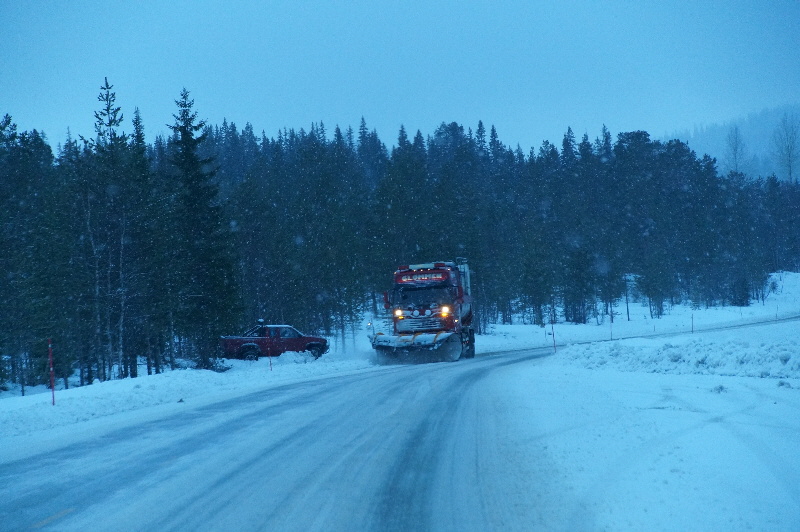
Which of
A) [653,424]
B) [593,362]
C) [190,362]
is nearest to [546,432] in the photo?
[653,424]

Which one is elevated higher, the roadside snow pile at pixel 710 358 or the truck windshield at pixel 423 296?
the truck windshield at pixel 423 296

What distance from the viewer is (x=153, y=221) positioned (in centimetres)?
2608

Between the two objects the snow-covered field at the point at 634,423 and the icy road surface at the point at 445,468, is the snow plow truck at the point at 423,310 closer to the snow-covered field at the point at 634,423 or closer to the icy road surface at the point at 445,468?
the snow-covered field at the point at 634,423

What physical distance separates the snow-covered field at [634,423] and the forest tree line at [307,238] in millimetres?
8720

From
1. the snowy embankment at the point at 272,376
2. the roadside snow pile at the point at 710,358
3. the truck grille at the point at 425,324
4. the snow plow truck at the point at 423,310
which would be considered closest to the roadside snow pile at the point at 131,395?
the snowy embankment at the point at 272,376

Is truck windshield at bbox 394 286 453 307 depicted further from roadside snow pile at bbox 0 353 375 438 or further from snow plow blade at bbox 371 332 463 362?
roadside snow pile at bbox 0 353 375 438

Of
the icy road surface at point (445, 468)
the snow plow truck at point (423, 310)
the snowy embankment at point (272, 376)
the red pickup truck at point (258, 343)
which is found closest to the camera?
the icy road surface at point (445, 468)

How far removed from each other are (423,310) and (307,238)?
68.5 ft

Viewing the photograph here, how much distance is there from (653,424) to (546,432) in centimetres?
160

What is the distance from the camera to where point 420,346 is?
79.7 feet

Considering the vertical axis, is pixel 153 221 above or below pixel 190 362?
above

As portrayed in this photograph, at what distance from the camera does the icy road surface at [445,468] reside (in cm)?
557

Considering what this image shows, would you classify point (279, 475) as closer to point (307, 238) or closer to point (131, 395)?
point (131, 395)

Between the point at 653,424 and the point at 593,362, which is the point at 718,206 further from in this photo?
the point at 653,424
